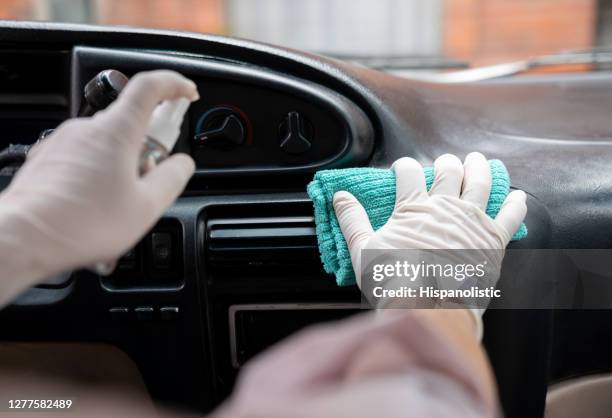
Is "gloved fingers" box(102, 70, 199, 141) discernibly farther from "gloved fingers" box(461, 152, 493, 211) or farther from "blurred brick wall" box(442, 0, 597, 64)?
"blurred brick wall" box(442, 0, 597, 64)

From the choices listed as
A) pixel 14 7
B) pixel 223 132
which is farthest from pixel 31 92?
pixel 14 7

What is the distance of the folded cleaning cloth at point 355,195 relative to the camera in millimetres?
1091

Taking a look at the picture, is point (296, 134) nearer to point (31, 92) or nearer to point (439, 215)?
point (439, 215)

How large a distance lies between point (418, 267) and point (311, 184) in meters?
0.25

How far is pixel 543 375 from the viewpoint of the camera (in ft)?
4.03

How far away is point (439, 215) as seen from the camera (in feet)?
3.39

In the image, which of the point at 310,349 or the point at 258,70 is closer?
the point at 310,349

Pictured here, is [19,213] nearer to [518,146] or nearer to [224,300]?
[224,300]

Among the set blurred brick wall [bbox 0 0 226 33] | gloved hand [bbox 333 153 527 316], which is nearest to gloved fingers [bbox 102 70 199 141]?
gloved hand [bbox 333 153 527 316]

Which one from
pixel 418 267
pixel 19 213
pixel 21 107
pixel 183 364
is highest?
pixel 19 213

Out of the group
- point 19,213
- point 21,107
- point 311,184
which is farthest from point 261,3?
point 19,213

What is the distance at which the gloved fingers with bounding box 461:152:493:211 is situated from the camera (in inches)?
41.8

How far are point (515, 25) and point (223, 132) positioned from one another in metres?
2.69

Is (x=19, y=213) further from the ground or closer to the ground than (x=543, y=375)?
further from the ground
